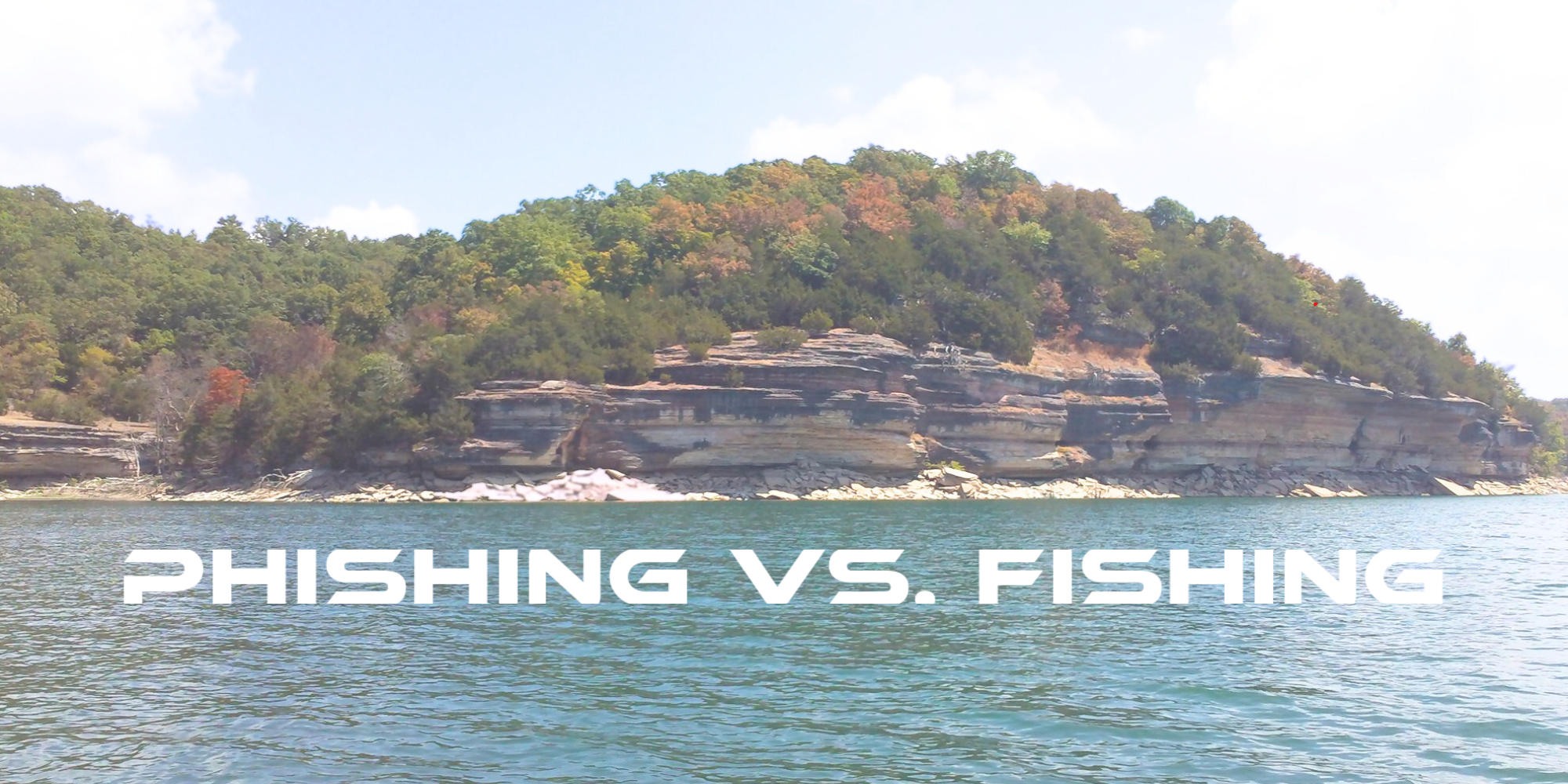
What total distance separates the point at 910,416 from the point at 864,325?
24.7 ft

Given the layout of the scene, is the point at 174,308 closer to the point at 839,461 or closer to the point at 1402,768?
the point at 839,461

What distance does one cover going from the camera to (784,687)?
16078 millimetres

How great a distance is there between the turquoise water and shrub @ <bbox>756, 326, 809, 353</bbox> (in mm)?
41476

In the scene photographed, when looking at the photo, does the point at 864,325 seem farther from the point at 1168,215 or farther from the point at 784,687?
the point at 784,687

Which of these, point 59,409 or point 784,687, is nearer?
point 784,687

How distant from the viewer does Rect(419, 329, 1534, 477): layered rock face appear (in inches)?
2606

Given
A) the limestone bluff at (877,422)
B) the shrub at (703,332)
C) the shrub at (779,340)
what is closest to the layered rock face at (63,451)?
the limestone bluff at (877,422)

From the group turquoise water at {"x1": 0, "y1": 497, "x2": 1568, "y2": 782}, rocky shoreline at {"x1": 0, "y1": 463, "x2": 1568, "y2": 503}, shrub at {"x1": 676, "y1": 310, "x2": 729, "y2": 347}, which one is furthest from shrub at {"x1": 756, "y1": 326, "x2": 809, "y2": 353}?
turquoise water at {"x1": 0, "y1": 497, "x2": 1568, "y2": 782}

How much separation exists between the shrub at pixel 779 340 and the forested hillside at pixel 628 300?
25 cm

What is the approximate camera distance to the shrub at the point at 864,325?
74.5m

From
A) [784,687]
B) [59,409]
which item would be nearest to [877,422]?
[59,409]

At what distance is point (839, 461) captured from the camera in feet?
231

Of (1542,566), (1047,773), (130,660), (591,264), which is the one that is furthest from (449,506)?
(1047,773)

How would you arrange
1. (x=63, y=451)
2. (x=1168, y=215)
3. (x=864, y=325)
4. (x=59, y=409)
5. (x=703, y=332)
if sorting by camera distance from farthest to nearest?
1. (x=1168, y=215)
2. (x=864, y=325)
3. (x=703, y=332)
4. (x=59, y=409)
5. (x=63, y=451)
